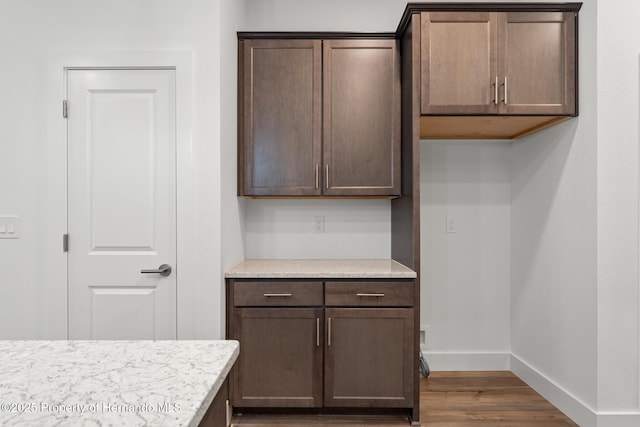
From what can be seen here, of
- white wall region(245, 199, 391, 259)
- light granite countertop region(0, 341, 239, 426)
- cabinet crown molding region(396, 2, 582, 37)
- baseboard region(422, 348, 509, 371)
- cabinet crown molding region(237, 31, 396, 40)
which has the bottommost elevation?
baseboard region(422, 348, 509, 371)

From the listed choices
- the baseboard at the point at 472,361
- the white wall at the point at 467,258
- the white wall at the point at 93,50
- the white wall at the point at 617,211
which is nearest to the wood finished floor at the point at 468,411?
the baseboard at the point at 472,361

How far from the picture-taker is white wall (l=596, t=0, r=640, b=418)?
203 centimetres

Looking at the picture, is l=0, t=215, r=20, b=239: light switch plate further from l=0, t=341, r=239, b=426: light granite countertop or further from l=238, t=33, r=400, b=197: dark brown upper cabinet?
l=0, t=341, r=239, b=426: light granite countertop

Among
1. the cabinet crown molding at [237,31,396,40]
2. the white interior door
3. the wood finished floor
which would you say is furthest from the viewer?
the cabinet crown molding at [237,31,396,40]

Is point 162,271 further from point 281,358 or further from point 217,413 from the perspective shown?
point 217,413

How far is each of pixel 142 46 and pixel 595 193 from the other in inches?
102

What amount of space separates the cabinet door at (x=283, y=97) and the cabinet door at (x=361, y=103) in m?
0.09

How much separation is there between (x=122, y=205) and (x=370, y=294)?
1.49 metres

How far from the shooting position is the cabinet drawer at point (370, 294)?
87.0 inches

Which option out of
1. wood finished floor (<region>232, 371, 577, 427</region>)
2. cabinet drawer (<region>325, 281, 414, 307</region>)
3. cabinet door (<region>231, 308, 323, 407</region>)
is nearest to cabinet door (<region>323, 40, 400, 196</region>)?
cabinet drawer (<region>325, 281, 414, 307</region>)

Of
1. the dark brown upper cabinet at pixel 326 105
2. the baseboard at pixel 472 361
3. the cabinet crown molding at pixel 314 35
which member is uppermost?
the cabinet crown molding at pixel 314 35

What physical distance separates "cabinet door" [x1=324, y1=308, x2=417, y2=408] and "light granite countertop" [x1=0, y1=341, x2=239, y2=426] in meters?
1.31

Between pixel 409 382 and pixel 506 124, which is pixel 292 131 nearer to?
pixel 506 124

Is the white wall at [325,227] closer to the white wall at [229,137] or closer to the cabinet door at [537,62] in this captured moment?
the white wall at [229,137]
